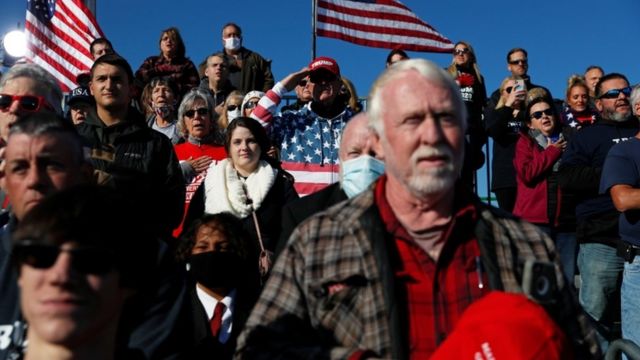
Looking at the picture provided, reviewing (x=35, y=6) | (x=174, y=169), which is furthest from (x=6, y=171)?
(x=35, y=6)

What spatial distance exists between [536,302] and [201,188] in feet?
12.9

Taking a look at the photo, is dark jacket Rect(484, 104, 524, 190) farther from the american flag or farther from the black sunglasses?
the american flag

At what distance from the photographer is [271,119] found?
23.1 ft

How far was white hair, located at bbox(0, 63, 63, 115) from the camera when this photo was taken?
434 centimetres

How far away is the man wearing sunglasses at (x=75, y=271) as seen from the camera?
2250 millimetres

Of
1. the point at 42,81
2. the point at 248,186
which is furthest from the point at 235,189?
the point at 42,81

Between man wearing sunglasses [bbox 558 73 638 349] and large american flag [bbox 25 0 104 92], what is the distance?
578 centimetres

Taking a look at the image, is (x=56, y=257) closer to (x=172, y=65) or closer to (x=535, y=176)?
(x=535, y=176)

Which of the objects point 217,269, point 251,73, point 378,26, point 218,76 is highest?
point 378,26

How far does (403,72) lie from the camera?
9.68ft

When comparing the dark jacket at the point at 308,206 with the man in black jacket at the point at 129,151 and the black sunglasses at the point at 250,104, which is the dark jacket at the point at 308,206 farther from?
the black sunglasses at the point at 250,104

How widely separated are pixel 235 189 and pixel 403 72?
3.15 meters

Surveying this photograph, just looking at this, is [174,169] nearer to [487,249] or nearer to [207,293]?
[207,293]

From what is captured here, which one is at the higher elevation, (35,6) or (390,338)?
(35,6)
